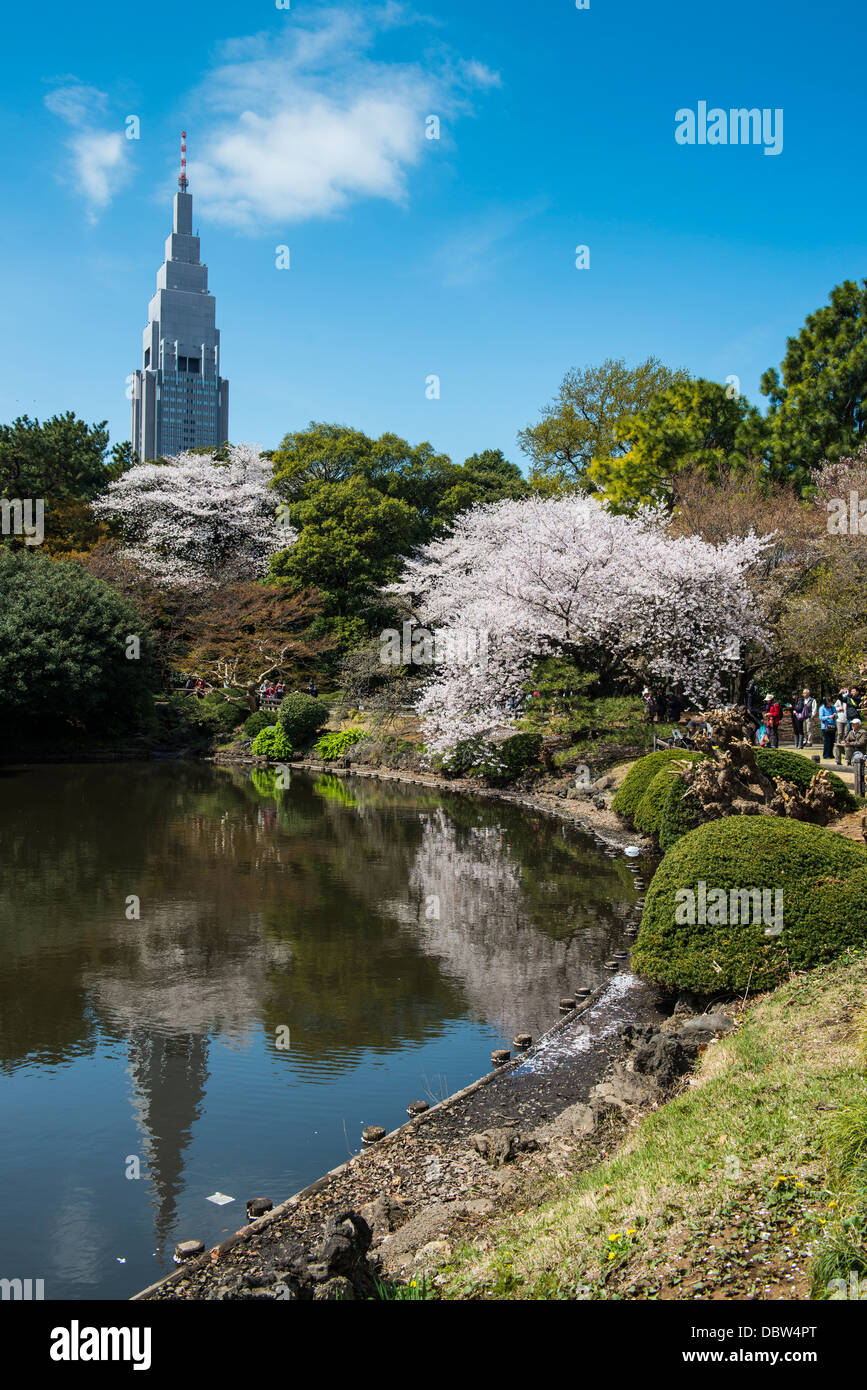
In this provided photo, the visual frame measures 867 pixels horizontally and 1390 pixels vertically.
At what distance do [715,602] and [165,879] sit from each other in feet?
47.8

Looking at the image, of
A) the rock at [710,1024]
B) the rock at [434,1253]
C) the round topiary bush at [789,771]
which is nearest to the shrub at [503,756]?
the round topiary bush at [789,771]

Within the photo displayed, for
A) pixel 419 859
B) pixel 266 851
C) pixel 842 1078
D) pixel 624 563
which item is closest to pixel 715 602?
pixel 624 563

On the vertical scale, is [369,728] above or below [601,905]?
Result: above

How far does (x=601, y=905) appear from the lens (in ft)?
41.3

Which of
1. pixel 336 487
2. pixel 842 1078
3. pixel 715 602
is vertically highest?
pixel 336 487

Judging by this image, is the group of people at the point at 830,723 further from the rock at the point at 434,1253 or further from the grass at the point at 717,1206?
the rock at the point at 434,1253

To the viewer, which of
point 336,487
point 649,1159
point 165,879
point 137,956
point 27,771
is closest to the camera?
point 649,1159

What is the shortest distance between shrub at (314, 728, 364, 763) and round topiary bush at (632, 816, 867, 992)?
2131 cm

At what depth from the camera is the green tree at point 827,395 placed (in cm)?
2939

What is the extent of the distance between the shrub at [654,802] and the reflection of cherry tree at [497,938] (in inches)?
92.7

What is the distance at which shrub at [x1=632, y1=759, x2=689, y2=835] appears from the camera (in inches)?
597
